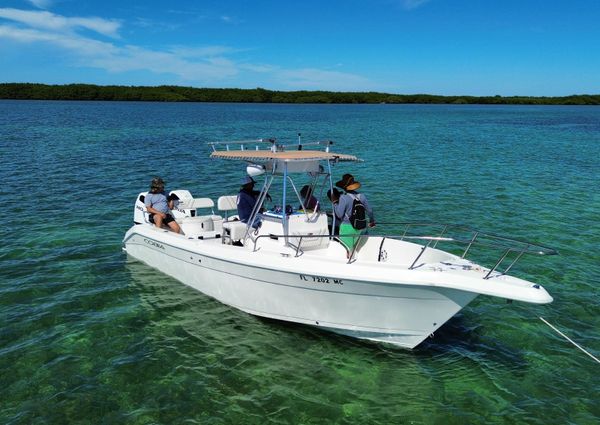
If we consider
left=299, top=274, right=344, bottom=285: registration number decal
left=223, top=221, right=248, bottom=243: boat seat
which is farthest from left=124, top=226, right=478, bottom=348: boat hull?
left=223, top=221, right=248, bottom=243: boat seat

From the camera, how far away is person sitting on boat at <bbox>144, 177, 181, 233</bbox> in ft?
36.7

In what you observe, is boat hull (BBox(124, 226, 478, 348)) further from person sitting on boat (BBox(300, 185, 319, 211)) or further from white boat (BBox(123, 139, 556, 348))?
person sitting on boat (BBox(300, 185, 319, 211))

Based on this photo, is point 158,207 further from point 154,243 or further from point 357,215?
point 357,215

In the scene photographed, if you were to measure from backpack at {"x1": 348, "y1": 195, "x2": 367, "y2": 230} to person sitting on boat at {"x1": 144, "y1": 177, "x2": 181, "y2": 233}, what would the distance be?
177 inches

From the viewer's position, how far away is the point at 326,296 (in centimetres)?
793

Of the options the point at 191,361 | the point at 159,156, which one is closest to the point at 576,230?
the point at 191,361

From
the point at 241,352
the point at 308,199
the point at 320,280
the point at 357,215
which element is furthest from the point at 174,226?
the point at 320,280

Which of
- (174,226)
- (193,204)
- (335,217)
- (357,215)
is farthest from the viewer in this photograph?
(193,204)

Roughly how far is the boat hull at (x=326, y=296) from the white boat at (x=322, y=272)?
16 mm

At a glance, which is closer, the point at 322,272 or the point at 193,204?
the point at 322,272

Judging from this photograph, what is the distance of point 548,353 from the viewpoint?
26.5 ft

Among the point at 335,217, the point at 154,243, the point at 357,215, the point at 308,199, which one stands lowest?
the point at 154,243

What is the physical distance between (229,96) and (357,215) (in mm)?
174685

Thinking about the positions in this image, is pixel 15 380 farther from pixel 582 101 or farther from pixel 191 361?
pixel 582 101
